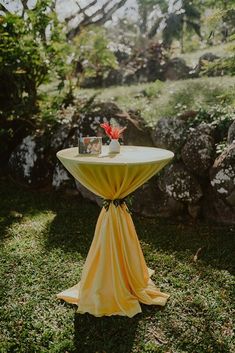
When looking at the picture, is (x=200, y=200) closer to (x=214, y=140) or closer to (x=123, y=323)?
(x=214, y=140)

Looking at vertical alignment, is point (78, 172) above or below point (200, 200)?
above

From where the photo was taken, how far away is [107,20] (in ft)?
51.4

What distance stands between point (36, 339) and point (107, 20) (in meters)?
14.9

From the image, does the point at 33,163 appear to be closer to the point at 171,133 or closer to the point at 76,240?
the point at 76,240

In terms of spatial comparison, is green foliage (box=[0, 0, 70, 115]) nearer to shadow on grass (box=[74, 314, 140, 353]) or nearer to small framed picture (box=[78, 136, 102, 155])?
small framed picture (box=[78, 136, 102, 155])

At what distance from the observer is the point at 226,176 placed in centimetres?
522

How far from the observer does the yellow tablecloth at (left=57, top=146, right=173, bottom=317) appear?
11.2 ft

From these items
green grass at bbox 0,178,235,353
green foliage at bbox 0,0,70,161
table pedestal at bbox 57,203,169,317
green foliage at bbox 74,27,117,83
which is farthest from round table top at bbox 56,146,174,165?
green foliage at bbox 74,27,117,83

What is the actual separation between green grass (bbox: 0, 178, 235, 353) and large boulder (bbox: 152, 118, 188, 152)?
1338 mm

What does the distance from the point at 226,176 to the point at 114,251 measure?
2.43m

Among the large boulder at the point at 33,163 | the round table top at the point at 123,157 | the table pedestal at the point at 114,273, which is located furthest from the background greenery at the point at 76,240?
the round table top at the point at 123,157

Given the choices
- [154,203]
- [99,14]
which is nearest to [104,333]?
[154,203]

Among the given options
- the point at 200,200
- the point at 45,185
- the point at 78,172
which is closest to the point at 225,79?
the point at 200,200

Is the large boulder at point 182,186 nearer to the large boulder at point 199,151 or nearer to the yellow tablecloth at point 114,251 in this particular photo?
the large boulder at point 199,151
